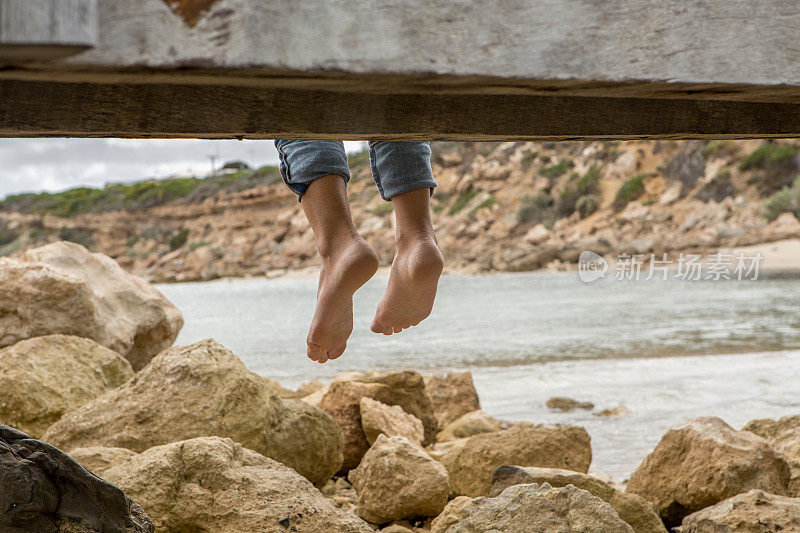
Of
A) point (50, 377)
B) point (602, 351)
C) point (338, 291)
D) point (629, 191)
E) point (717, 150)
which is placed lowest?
point (602, 351)

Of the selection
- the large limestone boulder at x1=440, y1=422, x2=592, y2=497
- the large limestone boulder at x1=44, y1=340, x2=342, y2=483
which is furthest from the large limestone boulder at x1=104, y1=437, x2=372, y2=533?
the large limestone boulder at x1=440, y1=422, x2=592, y2=497

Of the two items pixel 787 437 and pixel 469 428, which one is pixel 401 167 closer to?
pixel 787 437

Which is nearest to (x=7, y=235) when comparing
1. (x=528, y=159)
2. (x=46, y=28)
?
(x=528, y=159)

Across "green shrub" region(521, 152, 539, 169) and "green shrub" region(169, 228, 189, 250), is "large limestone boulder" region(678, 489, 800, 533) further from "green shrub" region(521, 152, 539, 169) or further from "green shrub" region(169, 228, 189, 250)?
"green shrub" region(169, 228, 189, 250)

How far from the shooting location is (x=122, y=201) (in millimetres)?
49875

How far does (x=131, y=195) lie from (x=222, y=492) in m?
53.0

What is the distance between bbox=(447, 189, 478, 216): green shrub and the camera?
3222 centimetres

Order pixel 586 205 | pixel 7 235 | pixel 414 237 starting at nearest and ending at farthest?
pixel 414 237, pixel 586 205, pixel 7 235

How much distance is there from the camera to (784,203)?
21.4m

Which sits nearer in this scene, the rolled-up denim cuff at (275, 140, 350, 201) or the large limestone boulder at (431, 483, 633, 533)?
Answer: the large limestone boulder at (431, 483, 633, 533)

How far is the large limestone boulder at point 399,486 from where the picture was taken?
7.30 feet

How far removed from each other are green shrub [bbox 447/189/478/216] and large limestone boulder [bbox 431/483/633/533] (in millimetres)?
30589

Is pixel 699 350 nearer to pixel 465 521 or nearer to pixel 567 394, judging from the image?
pixel 567 394

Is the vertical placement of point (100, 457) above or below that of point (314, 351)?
below
